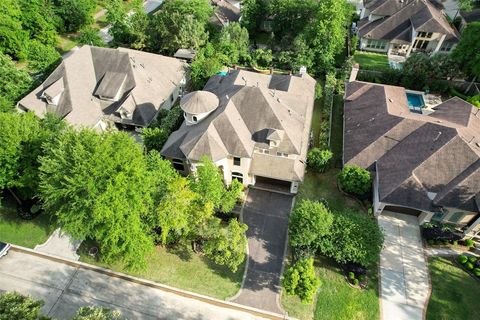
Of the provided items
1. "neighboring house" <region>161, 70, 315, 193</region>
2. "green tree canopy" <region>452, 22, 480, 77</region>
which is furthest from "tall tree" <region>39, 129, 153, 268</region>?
"green tree canopy" <region>452, 22, 480, 77</region>

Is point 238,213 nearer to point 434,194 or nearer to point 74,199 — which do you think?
point 74,199

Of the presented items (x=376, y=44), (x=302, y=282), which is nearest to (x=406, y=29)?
(x=376, y=44)

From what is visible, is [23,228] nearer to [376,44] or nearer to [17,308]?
[17,308]

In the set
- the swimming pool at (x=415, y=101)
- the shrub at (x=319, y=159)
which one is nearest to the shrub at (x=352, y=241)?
the shrub at (x=319, y=159)

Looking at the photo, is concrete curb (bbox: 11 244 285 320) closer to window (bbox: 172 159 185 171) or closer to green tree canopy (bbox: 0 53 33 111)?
window (bbox: 172 159 185 171)

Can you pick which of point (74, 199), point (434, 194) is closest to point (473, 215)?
point (434, 194)

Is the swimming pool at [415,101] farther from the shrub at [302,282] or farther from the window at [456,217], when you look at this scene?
the shrub at [302,282]
